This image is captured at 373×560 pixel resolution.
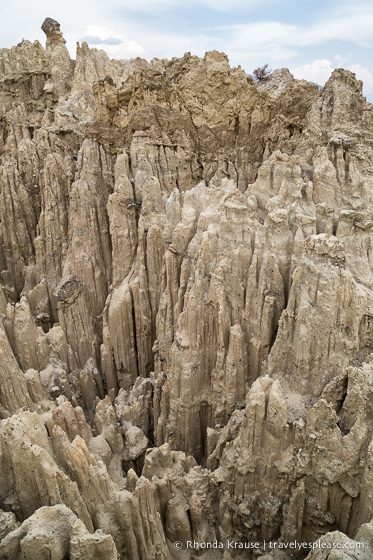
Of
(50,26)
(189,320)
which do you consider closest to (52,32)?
(50,26)

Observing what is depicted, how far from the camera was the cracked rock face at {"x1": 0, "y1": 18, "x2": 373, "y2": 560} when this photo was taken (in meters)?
9.30

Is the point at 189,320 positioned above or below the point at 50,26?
below

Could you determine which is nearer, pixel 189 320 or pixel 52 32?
pixel 189 320

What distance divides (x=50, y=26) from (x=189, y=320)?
24.8 meters

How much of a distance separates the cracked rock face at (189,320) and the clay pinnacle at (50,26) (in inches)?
273

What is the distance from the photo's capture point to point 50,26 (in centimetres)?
2677

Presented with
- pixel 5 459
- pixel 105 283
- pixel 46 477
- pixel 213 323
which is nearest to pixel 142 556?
pixel 46 477

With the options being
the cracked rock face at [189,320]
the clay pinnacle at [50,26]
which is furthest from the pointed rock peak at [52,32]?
the cracked rock face at [189,320]

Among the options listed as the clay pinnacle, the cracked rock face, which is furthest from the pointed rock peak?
the cracked rock face

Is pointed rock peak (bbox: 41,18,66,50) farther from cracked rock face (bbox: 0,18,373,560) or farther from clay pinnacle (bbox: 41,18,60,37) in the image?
cracked rock face (bbox: 0,18,373,560)

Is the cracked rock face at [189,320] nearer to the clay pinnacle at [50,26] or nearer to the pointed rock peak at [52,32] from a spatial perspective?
the pointed rock peak at [52,32]

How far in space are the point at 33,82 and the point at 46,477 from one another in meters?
25.4

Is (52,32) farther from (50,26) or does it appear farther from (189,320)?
(189,320)

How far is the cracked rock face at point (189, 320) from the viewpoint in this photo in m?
9.30
